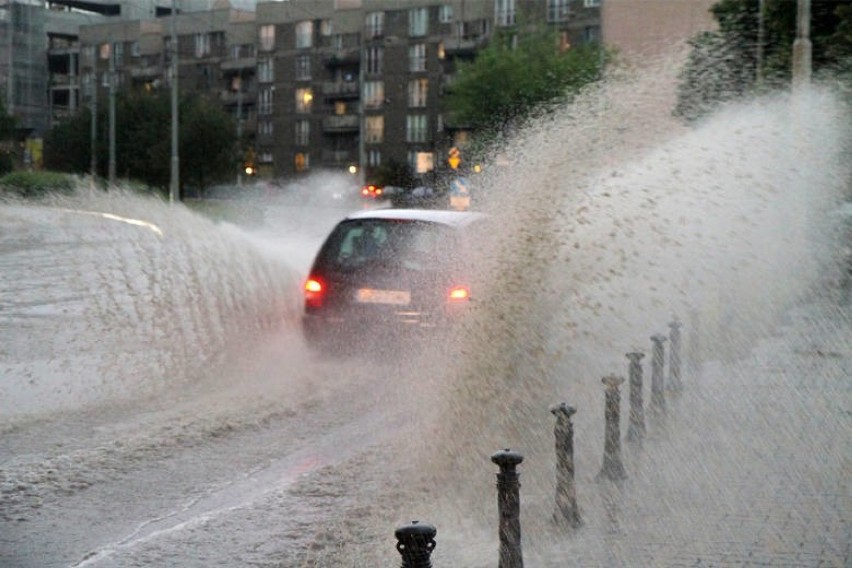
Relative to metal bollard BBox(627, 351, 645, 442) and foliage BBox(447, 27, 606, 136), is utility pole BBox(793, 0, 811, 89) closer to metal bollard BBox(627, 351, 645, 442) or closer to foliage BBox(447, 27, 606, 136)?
metal bollard BBox(627, 351, 645, 442)

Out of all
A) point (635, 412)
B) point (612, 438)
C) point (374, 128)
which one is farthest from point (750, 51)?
point (374, 128)

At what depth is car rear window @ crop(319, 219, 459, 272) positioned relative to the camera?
40.4 feet

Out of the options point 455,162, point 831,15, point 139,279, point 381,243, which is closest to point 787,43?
point 831,15

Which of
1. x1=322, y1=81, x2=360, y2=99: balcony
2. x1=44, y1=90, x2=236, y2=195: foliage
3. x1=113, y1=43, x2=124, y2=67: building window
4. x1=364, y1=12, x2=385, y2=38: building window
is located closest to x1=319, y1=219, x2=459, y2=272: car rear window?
x1=44, y1=90, x2=236, y2=195: foliage

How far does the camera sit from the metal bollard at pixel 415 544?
4531 mm

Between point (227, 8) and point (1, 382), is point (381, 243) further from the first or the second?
point (227, 8)

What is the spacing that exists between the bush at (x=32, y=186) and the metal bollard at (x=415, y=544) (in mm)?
27945

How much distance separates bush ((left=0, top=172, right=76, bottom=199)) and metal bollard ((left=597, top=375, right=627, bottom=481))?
25.0 meters

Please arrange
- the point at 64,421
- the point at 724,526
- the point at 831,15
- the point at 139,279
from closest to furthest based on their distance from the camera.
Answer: the point at 724,526 → the point at 64,421 → the point at 139,279 → the point at 831,15

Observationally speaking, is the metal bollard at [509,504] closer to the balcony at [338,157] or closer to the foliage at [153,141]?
the foliage at [153,141]

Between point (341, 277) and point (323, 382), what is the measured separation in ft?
3.95

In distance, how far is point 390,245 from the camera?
1250 cm

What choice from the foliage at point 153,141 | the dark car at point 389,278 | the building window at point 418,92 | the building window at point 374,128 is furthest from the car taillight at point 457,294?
the building window at point 374,128

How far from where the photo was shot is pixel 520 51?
6031 centimetres
